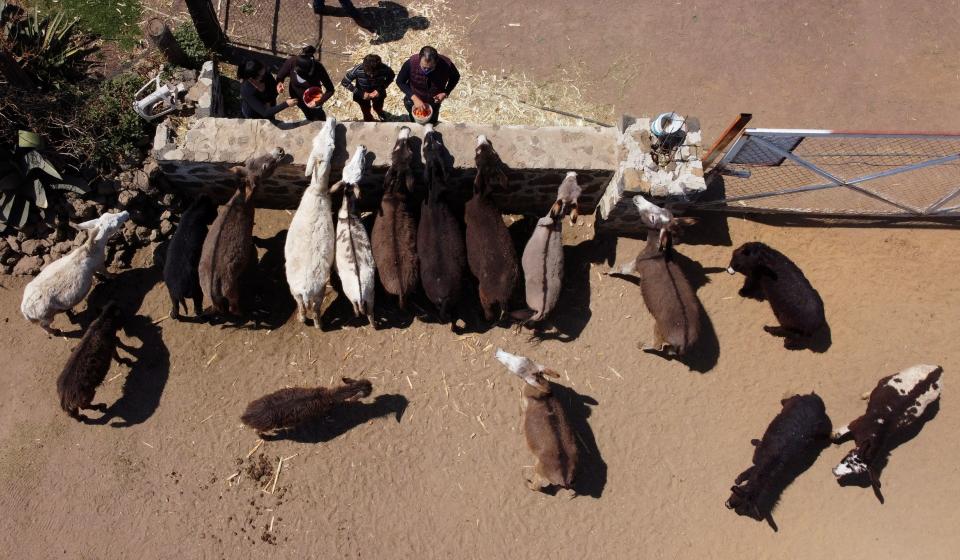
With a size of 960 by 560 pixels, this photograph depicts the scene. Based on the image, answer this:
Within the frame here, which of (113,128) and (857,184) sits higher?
(857,184)

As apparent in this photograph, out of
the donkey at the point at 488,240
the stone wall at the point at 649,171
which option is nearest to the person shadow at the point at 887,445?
the stone wall at the point at 649,171

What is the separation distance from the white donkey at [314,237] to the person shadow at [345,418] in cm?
150

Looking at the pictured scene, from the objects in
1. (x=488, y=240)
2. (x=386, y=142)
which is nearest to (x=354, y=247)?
(x=386, y=142)

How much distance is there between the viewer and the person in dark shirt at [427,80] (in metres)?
8.16

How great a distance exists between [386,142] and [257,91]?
83.5 inches

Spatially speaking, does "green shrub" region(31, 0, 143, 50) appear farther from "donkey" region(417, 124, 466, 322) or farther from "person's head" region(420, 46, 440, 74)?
"donkey" region(417, 124, 466, 322)

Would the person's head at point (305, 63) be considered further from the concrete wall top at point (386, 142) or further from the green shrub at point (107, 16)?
the green shrub at point (107, 16)

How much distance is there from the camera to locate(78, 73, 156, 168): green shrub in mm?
8375

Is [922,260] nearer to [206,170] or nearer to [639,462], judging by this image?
[639,462]

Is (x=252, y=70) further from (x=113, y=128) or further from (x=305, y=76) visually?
(x=113, y=128)

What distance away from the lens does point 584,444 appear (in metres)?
7.85

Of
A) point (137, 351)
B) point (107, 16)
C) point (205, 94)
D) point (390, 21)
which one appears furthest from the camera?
point (390, 21)

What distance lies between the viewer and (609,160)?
26.6 ft

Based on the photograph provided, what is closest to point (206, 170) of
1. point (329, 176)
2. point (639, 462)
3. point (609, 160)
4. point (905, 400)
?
point (329, 176)
